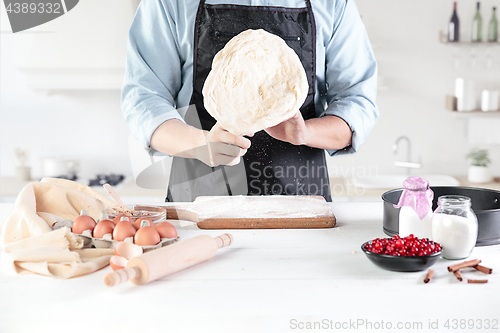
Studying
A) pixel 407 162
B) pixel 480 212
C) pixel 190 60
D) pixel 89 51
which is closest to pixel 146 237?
pixel 480 212

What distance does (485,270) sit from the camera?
0.81m

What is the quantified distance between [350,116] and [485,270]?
684 mm

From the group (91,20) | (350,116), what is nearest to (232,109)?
(350,116)

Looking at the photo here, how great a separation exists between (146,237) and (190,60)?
0.76 meters

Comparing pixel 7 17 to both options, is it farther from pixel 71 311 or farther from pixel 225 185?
pixel 71 311

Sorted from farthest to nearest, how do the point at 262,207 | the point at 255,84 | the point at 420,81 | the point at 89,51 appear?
the point at 420,81 → the point at 89,51 → the point at 262,207 → the point at 255,84

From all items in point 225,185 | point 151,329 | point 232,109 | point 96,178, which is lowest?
point 96,178

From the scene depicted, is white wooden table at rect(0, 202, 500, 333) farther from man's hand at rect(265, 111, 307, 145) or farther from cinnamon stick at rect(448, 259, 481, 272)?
man's hand at rect(265, 111, 307, 145)

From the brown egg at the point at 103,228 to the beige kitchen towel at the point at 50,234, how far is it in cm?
4

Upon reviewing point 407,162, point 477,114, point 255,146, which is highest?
point 255,146

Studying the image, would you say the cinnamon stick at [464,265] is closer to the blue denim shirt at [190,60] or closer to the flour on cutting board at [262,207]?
the flour on cutting board at [262,207]

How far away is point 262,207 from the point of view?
121 centimetres

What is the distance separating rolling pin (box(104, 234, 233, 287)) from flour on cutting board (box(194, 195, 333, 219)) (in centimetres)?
24

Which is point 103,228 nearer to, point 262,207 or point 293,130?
point 262,207
